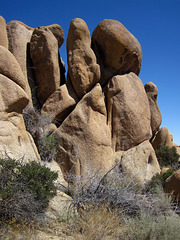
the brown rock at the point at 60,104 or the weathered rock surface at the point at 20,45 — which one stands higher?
the weathered rock surface at the point at 20,45

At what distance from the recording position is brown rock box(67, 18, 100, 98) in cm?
1003

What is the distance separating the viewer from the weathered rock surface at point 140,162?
31.5 feet

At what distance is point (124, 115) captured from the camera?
10.2 m

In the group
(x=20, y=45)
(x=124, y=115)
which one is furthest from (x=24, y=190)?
(x=20, y=45)

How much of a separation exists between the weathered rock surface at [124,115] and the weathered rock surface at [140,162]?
30 cm

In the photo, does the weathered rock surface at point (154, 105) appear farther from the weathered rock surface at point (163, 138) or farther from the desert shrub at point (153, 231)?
the desert shrub at point (153, 231)

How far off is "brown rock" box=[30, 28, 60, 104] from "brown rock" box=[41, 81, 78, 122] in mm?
433

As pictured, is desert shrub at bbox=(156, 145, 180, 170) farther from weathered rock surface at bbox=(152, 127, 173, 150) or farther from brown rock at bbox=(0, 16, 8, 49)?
brown rock at bbox=(0, 16, 8, 49)

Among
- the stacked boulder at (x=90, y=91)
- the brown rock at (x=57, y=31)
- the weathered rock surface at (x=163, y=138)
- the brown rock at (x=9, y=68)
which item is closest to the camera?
the brown rock at (x=9, y=68)

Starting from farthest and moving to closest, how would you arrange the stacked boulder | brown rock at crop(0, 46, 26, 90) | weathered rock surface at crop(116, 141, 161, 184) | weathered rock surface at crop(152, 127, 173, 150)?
weathered rock surface at crop(152, 127, 173, 150) → weathered rock surface at crop(116, 141, 161, 184) → the stacked boulder → brown rock at crop(0, 46, 26, 90)

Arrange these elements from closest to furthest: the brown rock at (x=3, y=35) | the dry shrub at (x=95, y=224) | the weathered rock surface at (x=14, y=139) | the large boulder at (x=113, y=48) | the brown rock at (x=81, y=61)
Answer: the dry shrub at (x=95, y=224)
the weathered rock surface at (x=14, y=139)
the brown rock at (x=3, y=35)
the brown rock at (x=81, y=61)
the large boulder at (x=113, y=48)

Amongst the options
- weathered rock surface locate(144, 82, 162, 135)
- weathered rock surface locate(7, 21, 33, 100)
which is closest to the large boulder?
weathered rock surface locate(7, 21, 33, 100)

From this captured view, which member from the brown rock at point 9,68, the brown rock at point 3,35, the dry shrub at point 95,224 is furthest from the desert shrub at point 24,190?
the brown rock at point 3,35

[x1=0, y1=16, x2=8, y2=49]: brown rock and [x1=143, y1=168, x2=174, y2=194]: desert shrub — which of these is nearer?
[x1=143, y1=168, x2=174, y2=194]: desert shrub
